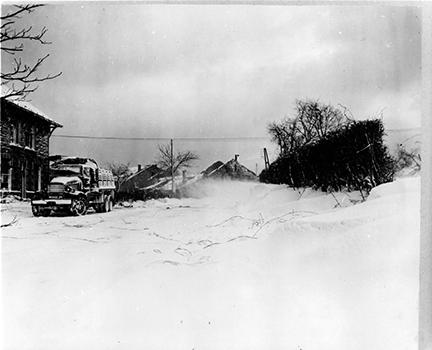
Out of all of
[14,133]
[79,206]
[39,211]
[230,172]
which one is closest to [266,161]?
[230,172]

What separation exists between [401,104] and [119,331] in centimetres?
179

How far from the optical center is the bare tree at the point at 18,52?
2.32m

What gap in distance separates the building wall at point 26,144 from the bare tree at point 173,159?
0.56 meters

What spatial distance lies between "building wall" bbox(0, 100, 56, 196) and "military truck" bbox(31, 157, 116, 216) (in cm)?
5

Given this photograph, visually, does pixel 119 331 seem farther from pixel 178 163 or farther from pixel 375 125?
pixel 375 125

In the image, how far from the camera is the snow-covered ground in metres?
2.29

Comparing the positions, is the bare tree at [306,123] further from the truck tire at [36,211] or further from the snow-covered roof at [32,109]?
the truck tire at [36,211]

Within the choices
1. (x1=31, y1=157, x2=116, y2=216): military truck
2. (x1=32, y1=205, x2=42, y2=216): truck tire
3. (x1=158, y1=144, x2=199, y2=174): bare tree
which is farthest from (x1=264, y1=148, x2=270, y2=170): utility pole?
(x1=32, y1=205, x2=42, y2=216): truck tire

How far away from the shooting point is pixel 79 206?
237cm

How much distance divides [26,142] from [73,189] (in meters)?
0.32

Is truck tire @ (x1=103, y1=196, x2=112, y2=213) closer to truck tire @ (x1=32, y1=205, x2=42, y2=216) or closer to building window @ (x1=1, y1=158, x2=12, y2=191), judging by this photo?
truck tire @ (x1=32, y1=205, x2=42, y2=216)

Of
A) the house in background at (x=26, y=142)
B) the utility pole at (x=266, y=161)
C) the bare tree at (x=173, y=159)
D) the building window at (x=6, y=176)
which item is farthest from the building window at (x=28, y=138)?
the utility pole at (x=266, y=161)

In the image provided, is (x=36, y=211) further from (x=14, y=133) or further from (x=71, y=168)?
(x=14, y=133)

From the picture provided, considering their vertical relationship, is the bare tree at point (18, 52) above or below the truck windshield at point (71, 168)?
above
